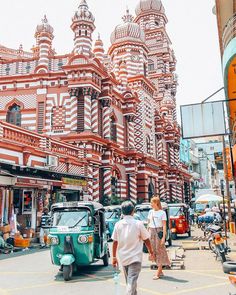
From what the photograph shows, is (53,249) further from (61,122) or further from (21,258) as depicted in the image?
(61,122)

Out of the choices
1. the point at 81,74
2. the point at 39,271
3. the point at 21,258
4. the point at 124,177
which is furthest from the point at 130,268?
the point at 124,177

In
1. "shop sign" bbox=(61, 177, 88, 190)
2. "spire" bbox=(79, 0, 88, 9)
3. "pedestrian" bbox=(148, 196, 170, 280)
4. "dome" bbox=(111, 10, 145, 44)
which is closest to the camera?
"pedestrian" bbox=(148, 196, 170, 280)

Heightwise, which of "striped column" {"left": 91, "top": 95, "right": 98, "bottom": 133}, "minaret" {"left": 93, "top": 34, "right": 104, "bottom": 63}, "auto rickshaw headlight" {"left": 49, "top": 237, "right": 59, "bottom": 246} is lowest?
"auto rickshaw headlight" {"left": 49, "top": 237, "right": 59, "bottom": 246}

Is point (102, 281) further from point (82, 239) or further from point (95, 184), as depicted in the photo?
point (95, 184)

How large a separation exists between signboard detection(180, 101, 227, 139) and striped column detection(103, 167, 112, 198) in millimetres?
18161

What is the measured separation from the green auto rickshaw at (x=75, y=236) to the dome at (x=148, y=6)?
50264 mm

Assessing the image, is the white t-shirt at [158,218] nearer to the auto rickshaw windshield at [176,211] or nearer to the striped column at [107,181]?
the auto rickshaw windshield at [176,211]

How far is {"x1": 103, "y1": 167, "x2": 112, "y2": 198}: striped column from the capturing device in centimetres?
2653

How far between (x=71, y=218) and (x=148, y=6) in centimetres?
5136

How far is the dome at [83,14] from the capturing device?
27250mm

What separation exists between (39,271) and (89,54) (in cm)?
2019

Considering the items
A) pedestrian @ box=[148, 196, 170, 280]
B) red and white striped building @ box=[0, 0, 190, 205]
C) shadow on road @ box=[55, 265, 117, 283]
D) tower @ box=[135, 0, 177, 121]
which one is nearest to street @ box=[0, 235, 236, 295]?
shadow on road @ box=[55, 265, 117, 283]

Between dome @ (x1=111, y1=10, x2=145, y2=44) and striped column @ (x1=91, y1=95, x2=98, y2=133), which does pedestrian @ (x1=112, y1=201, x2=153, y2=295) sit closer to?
striped column @ (x1=91, y1=95, x2=98, y2=133)

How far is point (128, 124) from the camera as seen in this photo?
32.8 meters
